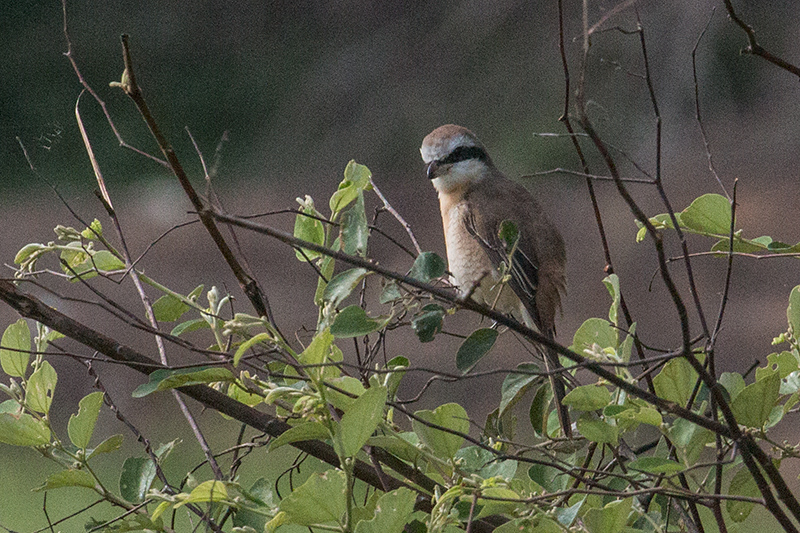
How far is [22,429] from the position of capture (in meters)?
0.98

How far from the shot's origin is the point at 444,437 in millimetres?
981

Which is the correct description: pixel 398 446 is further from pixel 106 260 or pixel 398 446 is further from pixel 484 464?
pixel 106 260

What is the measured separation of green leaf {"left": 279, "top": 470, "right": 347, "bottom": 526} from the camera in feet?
2.57

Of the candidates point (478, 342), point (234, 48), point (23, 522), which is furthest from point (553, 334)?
point (234, 48)

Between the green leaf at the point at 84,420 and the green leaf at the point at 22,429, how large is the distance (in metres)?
0.03

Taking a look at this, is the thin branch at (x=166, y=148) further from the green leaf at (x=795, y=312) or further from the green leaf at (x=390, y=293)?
the green leaf at (x=795, y=312)

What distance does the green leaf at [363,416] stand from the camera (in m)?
0.80

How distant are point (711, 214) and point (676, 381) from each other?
8.8 inches

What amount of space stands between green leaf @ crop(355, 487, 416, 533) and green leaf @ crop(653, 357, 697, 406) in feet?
1.03

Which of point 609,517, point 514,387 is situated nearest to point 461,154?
point 514,387

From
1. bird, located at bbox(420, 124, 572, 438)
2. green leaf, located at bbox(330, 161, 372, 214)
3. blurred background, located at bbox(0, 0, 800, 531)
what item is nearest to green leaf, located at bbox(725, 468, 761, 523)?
green leaf, located at bbox(330, 161, 372, 214)

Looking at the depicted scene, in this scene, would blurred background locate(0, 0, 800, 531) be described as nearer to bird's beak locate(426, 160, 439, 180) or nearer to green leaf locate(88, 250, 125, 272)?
bird's beak locate(426, 160, 439, 180)

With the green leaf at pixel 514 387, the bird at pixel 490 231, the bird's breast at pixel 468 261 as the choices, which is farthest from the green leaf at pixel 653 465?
the bird's breast at pixel 468 261

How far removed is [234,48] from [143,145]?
1.88 m
